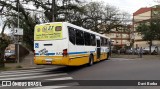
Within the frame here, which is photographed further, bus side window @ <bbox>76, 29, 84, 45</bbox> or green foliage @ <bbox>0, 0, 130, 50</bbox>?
green foliage @ <bbox>0, 0, 130, 50</bbox>

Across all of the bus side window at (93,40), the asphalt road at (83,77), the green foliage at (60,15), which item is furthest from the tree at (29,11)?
the asphalt road at (83,77)

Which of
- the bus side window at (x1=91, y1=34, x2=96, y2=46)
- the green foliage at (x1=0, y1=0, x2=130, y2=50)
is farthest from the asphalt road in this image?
the green foliage at (x1=0, y1=0, x2=130, y2=50)

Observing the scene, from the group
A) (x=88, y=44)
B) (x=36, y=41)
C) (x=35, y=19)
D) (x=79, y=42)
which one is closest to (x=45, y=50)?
(x=36, y=41)

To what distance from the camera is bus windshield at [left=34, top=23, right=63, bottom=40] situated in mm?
17219

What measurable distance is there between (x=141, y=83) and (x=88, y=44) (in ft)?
32.4

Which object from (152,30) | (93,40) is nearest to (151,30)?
(152,30)

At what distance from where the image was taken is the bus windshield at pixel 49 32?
1722 centimetres

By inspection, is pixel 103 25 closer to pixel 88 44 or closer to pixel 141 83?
pixel 88 44

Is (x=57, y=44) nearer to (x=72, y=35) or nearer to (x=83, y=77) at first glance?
(x=72, y=35)

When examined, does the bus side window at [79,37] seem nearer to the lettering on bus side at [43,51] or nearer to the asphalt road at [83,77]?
the asphalt road at [83,77]

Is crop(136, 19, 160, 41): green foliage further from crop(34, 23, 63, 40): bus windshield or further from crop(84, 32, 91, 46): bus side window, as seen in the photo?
crop(34, 23, 63, 40): bus windshield

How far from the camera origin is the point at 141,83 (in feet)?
40.4

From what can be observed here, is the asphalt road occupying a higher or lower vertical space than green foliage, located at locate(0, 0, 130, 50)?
lower

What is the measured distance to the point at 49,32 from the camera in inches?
691
